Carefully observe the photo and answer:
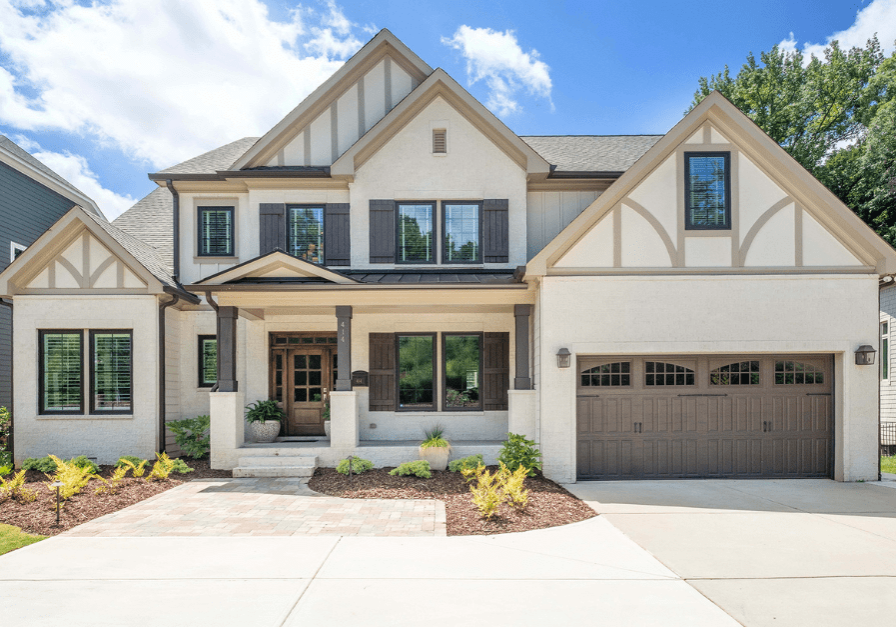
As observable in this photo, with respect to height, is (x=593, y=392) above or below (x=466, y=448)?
above

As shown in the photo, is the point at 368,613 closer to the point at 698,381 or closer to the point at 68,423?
the point at 698,381

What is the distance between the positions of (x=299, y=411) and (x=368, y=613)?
331 inches

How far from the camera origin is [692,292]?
395 inches

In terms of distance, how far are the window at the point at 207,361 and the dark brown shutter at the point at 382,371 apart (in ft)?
12.5

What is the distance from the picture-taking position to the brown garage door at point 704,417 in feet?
33.1

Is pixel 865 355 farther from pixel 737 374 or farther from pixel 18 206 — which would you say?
pixel 18 206

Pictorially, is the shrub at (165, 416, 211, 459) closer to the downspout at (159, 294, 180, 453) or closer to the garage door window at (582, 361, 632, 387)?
the downspout at (159, 294, 180, 453)

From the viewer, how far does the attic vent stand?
12352 millimetres

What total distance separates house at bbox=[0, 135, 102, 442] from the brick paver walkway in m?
9.40

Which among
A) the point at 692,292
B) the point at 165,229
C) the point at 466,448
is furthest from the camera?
the point at 165,229

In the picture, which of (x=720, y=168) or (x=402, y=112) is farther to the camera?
(x=402, y=112)

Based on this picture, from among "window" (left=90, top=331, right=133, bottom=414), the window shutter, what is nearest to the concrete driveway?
the window shutter

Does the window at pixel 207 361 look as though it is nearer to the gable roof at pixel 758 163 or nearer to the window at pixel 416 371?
the window at pixel 416 371

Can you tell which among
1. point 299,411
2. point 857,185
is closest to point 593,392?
point 299,411
